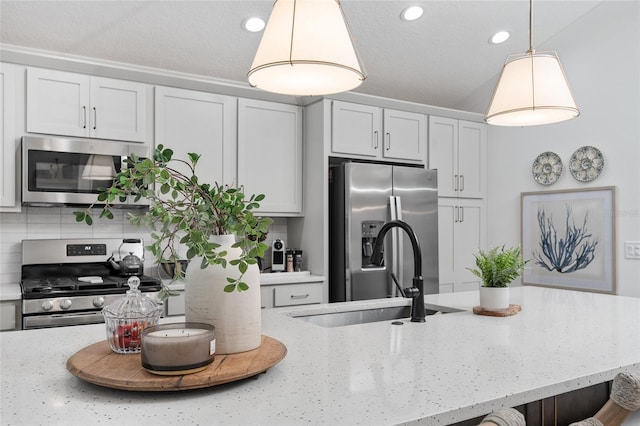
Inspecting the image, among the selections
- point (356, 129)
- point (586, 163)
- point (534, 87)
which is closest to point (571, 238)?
point (586, 163)

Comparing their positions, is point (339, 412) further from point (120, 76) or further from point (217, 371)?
point (120, 76)

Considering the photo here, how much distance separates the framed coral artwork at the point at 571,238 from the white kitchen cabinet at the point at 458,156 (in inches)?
18.6

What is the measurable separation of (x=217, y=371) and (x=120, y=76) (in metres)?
2.72

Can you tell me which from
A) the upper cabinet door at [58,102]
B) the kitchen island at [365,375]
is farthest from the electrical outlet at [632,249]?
the upper cabinet door at [58,102]

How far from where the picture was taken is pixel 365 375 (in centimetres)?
119

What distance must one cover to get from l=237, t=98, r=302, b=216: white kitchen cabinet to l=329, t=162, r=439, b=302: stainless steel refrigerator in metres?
0.31

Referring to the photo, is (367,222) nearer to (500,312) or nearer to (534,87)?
(500,312)

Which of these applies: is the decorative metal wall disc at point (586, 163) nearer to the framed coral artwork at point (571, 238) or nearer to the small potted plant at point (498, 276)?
the framed coral artwork at point (571, 238)

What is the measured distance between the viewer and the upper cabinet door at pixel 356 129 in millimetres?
3871

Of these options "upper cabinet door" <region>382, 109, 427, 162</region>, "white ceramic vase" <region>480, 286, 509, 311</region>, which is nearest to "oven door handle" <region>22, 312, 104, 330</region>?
"white ceramic vase" <region>480, 286, 509, 311</region>

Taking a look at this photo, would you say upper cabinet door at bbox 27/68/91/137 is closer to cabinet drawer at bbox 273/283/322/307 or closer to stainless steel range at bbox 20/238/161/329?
stainless steel range at bbox 20/238/161/329

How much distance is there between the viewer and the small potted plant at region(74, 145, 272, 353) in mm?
1185

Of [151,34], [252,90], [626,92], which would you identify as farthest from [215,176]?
[626,92]

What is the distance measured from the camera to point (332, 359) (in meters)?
1.33
